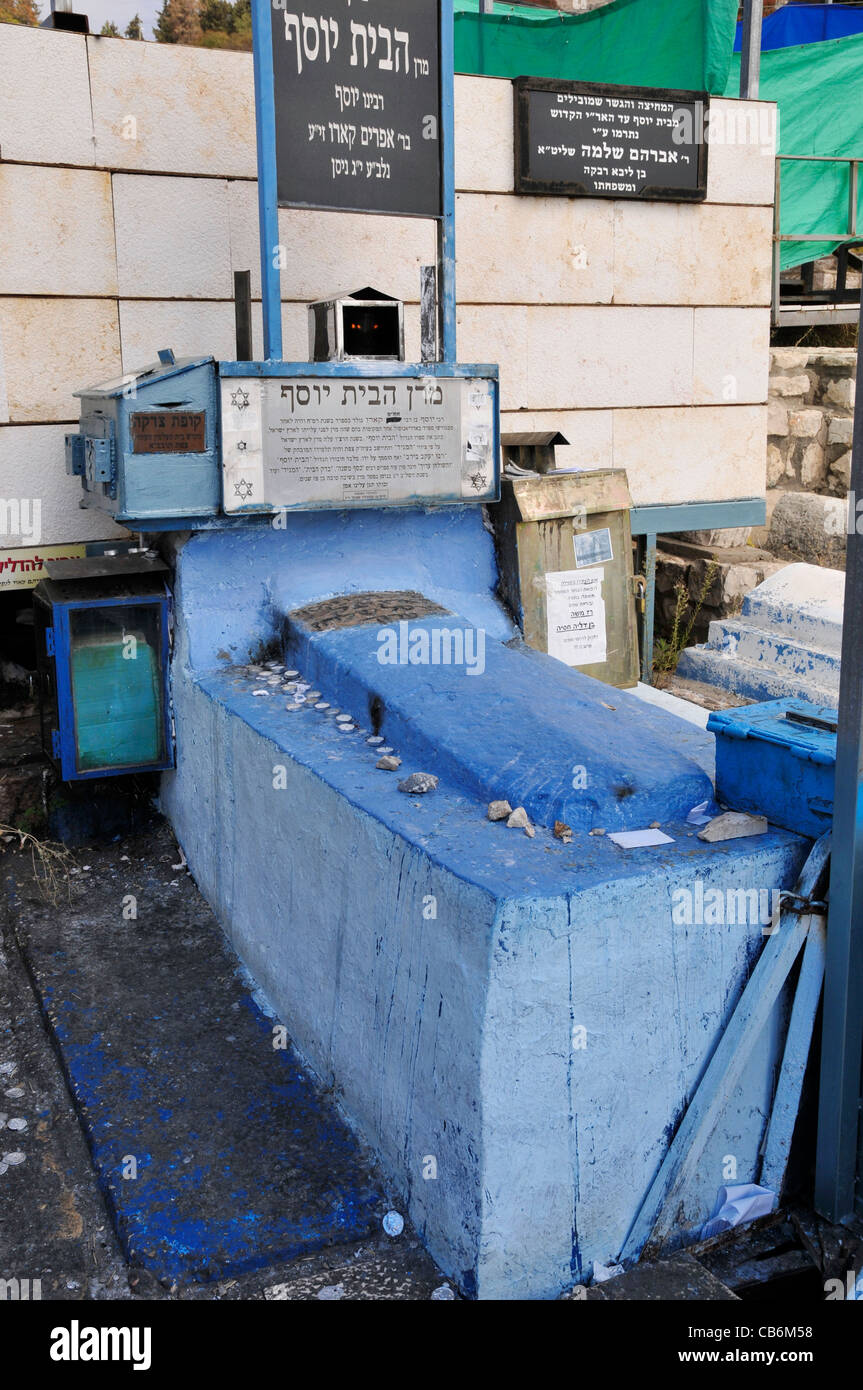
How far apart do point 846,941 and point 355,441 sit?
2.95 m

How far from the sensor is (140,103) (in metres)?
5.82

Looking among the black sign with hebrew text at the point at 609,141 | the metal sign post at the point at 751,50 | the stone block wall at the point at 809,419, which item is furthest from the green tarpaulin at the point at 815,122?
the black sign with hebrew text at the point at 609,141

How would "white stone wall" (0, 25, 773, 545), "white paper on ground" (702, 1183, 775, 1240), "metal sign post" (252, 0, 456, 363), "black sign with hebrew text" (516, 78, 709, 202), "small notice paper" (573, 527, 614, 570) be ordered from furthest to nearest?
"black sign with hebrew text" (516, 78, 709, 202) < "small notice paper" (573, 527, 614, 570) < "white stone wall" (0, 25, 773, 545) < "metal sign post" (252, 0, 456, 363) < "white paper on ground" (702, 1183, 775, 1240)

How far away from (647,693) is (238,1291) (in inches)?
150

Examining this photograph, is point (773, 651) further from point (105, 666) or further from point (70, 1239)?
point (70, 1239)

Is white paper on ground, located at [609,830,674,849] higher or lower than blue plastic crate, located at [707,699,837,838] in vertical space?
lower

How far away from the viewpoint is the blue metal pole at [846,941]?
289cm

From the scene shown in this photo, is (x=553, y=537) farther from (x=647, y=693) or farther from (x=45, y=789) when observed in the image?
(x=45, y=789)

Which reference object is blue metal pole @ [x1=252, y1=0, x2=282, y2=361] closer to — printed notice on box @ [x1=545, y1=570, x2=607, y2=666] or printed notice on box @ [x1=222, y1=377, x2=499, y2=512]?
printed notice on box @ [x1=222, y1=377, x2=499, y2=512]

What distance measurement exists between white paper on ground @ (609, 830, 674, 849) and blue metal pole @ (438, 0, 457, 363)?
2.85 metres

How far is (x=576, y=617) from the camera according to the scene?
5.91 m

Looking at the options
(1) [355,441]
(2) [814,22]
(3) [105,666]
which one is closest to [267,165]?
(1) [355,441]

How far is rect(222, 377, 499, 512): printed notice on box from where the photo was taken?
4.86m

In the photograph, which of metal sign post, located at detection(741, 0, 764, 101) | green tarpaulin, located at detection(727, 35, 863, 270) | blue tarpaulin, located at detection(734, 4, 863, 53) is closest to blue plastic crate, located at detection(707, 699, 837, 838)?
metal sign post, located at detection(741, 0, 764, 101)
